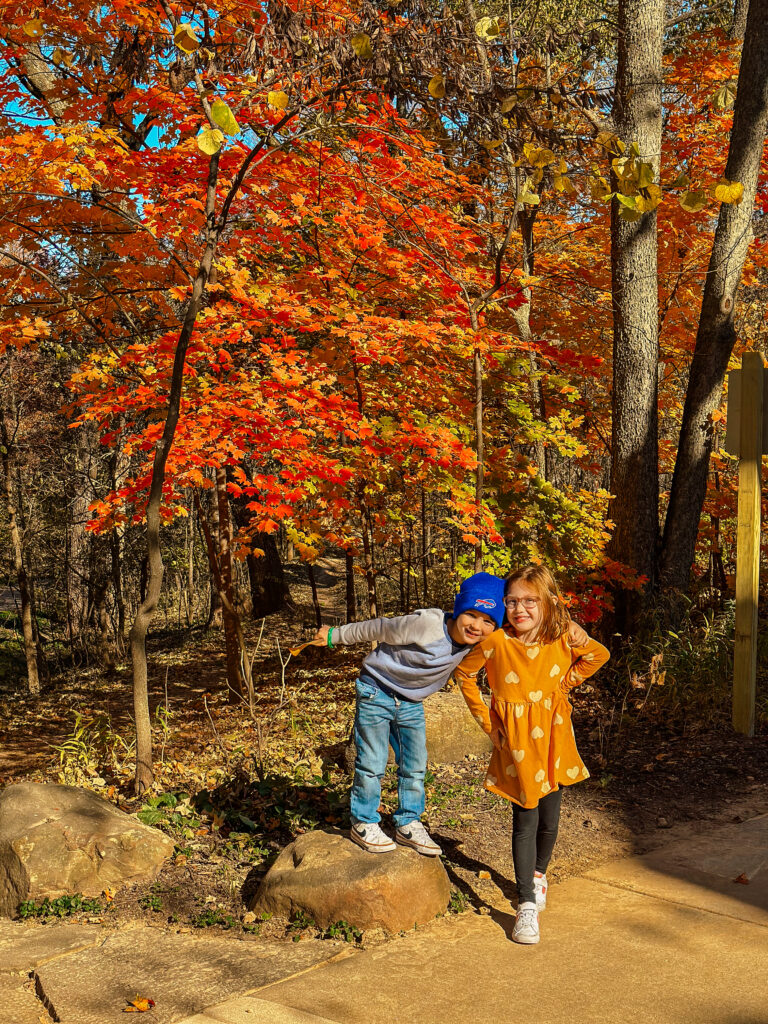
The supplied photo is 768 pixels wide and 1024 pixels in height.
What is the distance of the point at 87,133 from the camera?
6227 millimetres

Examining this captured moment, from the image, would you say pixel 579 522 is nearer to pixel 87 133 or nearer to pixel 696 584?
pixel 696 584

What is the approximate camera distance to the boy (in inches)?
146

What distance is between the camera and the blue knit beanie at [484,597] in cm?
365

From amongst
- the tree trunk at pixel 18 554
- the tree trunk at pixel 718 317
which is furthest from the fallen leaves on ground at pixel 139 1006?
the tree trunk at pixel 18 554

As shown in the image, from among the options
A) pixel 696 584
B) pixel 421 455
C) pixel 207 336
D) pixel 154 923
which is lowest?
pixel 154 923

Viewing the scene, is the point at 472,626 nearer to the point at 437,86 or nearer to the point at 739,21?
the point at 437,86

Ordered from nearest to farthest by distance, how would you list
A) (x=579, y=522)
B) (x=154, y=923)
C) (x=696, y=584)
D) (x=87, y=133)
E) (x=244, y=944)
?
(x=244, y=944) < (x=154, y=923) < (x=87, y=133) < (x=579, y=522) < (x=696, y=584)

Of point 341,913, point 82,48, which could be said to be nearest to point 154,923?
point 341,913

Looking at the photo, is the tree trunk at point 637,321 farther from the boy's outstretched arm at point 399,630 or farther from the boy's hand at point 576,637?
the boy's outstretched arm at point 399,630

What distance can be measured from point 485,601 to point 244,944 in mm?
1597

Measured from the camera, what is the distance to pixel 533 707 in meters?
3.67

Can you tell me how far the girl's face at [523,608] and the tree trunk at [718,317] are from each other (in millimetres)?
4864

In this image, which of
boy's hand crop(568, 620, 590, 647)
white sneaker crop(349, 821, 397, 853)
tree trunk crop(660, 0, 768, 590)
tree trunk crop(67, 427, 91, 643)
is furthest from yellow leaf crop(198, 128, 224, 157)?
tree trunk crop(67, 427, 91, 643)

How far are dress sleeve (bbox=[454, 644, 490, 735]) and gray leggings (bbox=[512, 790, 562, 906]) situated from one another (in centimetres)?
36
